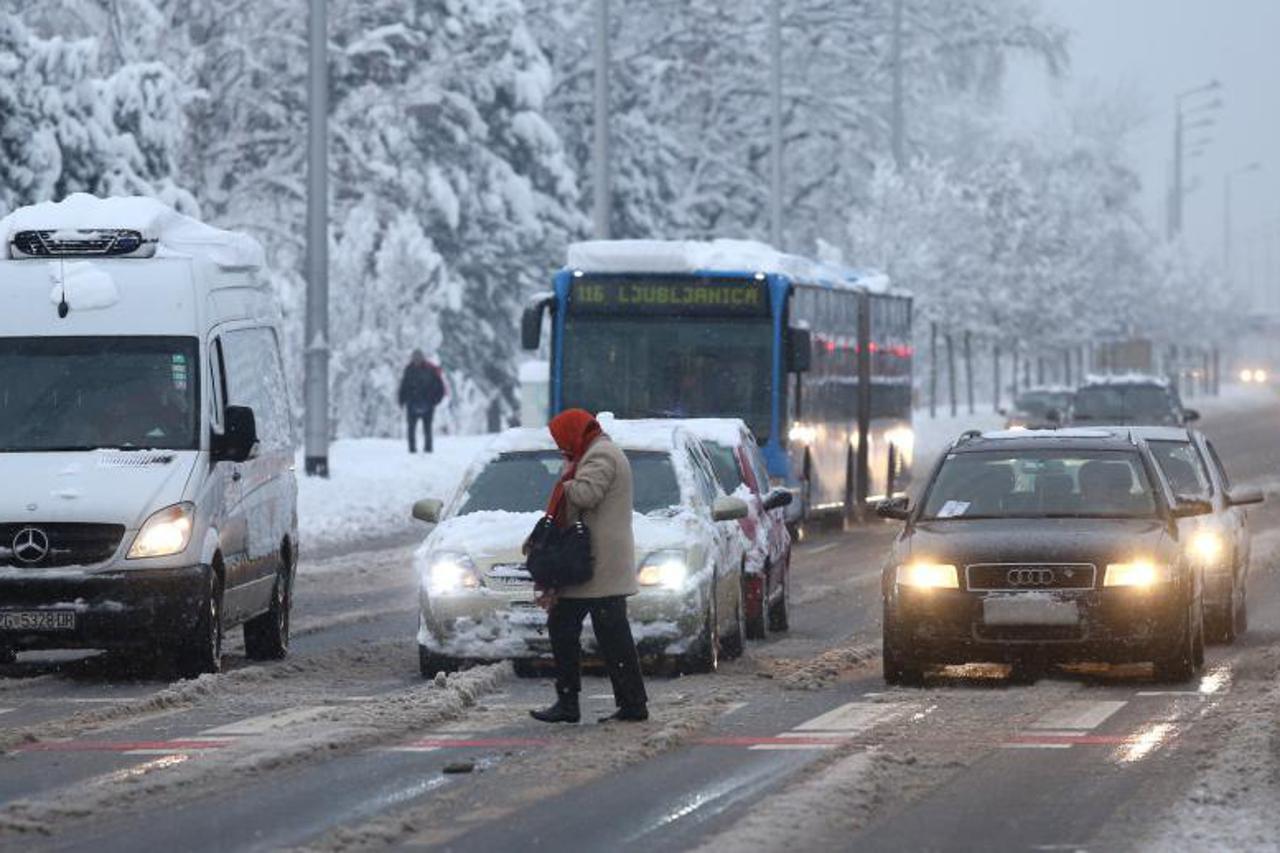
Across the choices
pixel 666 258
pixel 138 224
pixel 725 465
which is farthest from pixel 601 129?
pixel 138 224

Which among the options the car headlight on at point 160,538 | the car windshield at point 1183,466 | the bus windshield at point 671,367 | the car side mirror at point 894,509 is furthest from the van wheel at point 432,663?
the bus windshield at point 671,367

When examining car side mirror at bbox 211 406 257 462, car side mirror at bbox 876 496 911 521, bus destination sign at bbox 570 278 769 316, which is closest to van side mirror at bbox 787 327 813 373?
bus destination sign at bbox 570 278 769 316

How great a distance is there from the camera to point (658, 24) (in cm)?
8025

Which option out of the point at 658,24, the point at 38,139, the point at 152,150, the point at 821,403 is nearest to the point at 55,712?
the point at 821,403

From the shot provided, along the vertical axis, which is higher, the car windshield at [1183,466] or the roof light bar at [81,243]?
the roof light bar at [81,243]

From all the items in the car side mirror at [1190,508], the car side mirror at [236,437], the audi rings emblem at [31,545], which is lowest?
the audi rings emblem at [31,545]

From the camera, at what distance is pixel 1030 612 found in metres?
17.3

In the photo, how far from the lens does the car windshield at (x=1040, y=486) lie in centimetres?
1842

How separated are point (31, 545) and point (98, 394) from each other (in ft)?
4.52

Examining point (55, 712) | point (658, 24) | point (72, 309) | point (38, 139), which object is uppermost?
point (658, 24)

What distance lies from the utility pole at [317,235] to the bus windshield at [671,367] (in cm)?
862

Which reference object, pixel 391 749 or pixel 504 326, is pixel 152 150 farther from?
pixel 391 749

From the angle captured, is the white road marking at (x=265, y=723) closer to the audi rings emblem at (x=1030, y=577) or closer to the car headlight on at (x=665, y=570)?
the car headlight on at (x=665, y=570)

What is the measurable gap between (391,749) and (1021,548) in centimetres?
468
